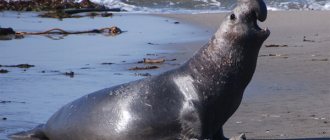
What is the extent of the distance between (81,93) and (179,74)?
2.63 m

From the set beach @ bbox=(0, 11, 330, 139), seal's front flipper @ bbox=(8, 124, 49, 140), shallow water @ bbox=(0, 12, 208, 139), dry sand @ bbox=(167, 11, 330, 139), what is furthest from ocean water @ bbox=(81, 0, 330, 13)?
seal's front flipper @ bbox=(8, 124, 49, 140)

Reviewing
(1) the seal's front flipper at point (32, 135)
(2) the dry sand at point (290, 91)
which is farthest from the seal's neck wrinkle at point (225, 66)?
(1) the seal's front flipper at point (32, 135)

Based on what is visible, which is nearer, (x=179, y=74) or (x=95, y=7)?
(x=179, y=74)

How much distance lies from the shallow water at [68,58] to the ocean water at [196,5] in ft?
9.69

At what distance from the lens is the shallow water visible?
741cm

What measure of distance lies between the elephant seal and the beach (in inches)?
22.4

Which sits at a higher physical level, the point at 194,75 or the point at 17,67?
the point at 194,75

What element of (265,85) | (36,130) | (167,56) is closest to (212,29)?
(167,56)

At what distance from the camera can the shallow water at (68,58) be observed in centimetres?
741

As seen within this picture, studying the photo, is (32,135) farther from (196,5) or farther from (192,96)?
(196,5)

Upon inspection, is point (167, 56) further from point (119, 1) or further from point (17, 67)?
point (119, 1)

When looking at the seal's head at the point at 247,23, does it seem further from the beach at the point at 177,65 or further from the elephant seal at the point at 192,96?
the beach at the point at 177,65

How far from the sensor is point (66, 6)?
20125 millimetres

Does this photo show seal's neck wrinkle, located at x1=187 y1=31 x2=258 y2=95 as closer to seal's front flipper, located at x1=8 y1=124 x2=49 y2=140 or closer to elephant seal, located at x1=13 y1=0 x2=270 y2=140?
elephant seal, located at x1=13 y1=0 x2=270 y2=140
